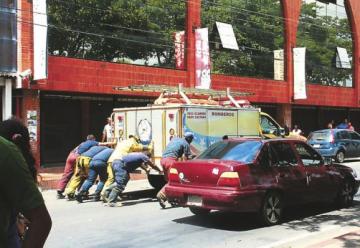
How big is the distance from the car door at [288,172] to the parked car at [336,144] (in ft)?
45.7

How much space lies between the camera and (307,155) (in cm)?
1027

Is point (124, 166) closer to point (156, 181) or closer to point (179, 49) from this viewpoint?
point (156, 181)

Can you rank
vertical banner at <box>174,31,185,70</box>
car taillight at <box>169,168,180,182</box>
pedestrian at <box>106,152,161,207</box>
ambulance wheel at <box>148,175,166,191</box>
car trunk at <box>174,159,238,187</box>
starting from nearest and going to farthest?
car trunk at <box>174,159,238,187</box> < car taillight at <box>169,168,180,182</box> < pedestrian at <box>106,152,161,207</box> < ambulance wheel at <box>148,175,166,191</box> < vertical banner at <box>174,31,185,70</box>

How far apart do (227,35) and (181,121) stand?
13.6 metres

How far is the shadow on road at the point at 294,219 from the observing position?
903 centimetres

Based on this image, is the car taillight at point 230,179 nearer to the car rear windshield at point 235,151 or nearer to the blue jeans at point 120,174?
the car rear windshield at point 235,151

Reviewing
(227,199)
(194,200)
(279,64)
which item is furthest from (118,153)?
(279,64)

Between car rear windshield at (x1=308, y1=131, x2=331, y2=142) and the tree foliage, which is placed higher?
the tree foliage

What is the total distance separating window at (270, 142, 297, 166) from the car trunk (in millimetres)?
949

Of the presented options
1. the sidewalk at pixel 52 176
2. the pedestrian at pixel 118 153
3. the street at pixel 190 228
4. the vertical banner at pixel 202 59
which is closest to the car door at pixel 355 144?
the vertical banner at pixel 202 59

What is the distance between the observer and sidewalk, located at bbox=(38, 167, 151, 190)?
1510cm

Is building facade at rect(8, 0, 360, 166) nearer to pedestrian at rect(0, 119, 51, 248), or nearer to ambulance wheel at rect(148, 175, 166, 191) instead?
ambulance wheel at rect(148, 175, 166, 191)

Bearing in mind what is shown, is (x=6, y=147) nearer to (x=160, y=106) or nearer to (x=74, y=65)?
(x=160, y=106)

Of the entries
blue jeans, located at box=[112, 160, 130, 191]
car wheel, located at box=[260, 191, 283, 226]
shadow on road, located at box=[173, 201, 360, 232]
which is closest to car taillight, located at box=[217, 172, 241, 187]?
car wheel, located at box=[260, 191, 283, 226]
